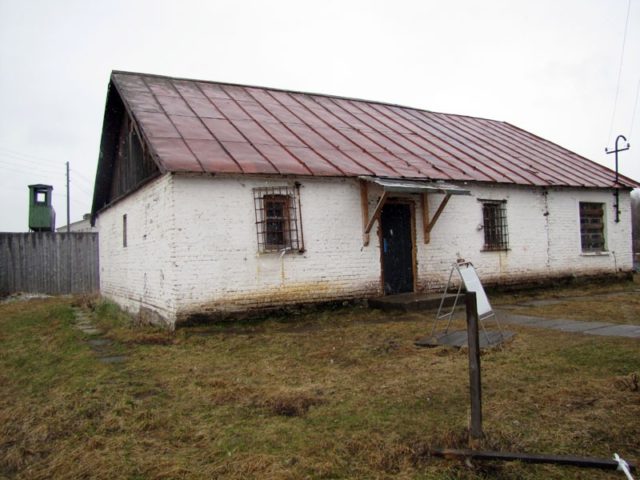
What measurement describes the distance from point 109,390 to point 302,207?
5550mm

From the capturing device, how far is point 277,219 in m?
9.77

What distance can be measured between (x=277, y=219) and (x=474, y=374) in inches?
263

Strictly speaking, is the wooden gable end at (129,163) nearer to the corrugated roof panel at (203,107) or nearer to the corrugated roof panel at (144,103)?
the corrugated roof panel at (144,103)

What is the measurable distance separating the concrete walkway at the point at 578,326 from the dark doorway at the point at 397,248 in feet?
8.37

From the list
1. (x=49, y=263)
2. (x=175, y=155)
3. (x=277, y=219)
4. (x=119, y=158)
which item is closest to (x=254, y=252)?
(x=277, y=219)

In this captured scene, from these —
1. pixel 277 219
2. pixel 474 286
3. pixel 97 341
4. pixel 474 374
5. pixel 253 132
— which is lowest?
pixel 97 341

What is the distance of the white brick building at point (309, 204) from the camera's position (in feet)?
30.3

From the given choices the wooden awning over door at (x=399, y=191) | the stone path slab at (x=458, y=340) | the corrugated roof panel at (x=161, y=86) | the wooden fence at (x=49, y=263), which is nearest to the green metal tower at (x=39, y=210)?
the wooden fence at (x=49, y=263)

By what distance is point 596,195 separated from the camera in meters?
15.2

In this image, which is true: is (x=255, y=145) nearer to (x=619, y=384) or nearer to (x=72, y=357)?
(x=72, y=357)

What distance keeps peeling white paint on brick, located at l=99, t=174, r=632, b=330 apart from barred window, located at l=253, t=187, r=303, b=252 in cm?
15

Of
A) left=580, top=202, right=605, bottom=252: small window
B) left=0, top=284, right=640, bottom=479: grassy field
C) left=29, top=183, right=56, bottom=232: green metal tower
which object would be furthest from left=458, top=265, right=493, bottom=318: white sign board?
left=29, top=183, right=56, bottom=232: green metal tower

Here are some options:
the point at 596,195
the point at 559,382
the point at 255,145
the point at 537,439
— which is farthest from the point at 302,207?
the point at 596,195

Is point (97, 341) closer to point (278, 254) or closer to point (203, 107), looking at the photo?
point (278, 254)
